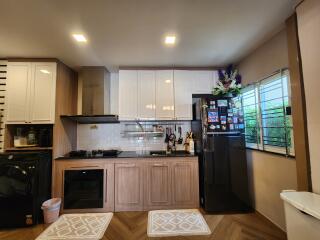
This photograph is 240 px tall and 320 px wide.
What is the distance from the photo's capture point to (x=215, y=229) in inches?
94.5

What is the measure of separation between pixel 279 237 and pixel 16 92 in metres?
4.45

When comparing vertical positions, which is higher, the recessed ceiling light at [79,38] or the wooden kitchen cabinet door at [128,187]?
the recessed ceiling light at [79,38]

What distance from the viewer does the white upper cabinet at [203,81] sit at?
11.6 ft

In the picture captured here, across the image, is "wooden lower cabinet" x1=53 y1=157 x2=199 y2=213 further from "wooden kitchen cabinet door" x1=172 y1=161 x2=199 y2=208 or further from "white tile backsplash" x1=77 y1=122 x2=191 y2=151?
"white tile backsplash" x1=77 y1=122 x2=191 y2=151

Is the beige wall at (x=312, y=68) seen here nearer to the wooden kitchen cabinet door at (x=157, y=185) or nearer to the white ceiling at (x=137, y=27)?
the white ceiling at (x=137, y=27)

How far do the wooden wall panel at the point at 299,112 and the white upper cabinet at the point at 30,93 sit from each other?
3463 millimetres

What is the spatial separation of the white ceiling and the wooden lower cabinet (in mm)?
1822

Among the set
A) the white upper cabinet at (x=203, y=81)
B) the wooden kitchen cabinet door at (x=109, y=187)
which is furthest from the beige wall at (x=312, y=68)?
the wooden kitchen cabinet door at (x=109, y=187)

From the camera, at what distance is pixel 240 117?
2959mm

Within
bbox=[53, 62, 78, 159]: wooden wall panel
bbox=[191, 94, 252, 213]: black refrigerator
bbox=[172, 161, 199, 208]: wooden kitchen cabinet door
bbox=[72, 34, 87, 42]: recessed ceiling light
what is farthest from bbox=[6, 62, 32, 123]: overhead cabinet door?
bbox=[191, 94, 252, 213]: black refrigerator

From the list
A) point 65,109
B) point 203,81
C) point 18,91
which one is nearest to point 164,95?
point 203,81

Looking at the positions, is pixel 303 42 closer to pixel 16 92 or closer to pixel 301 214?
pixel 301 214

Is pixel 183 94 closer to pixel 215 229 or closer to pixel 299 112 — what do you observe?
pixel 299 112

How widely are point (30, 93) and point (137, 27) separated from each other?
7.23ft
